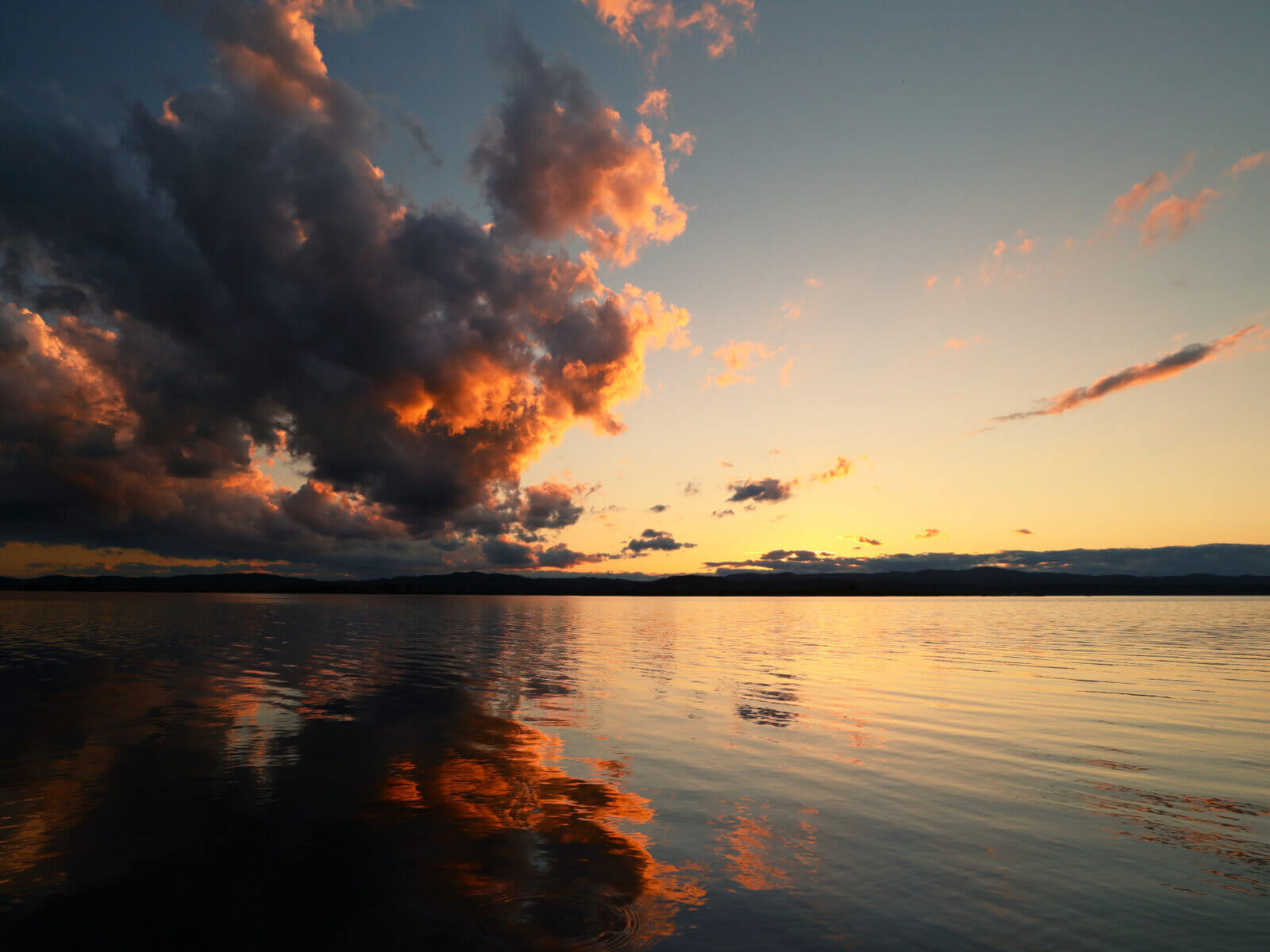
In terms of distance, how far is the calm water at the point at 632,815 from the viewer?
8.58 m

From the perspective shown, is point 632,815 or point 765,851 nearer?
point 765,851

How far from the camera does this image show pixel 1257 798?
14.1 meters

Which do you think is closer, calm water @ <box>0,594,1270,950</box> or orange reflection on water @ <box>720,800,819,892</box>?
calm water @ <box>0,594,1270,950</box>

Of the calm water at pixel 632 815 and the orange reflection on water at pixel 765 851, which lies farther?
the orange reflection on water at pixel 765 851

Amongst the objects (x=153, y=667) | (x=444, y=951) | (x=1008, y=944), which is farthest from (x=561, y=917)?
(x=153, y=667)

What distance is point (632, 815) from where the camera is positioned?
13.0 meters

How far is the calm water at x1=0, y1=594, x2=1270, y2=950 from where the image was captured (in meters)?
8.58

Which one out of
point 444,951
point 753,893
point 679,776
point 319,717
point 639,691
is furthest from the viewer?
point 639,691

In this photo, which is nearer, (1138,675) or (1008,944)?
(1008,944)

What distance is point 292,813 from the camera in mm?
12750

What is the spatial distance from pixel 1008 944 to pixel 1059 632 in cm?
7536

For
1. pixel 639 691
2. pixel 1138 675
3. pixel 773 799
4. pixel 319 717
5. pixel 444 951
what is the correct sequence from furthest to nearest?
pixel 1138 675, pixel 639 691, pixel 319 717, pixel 773 799, pixel 444 951

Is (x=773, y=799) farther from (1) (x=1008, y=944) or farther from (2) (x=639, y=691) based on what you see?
(2) (x=639, y=691)

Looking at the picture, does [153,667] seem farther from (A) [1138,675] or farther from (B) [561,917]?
(A) [1138,675]
